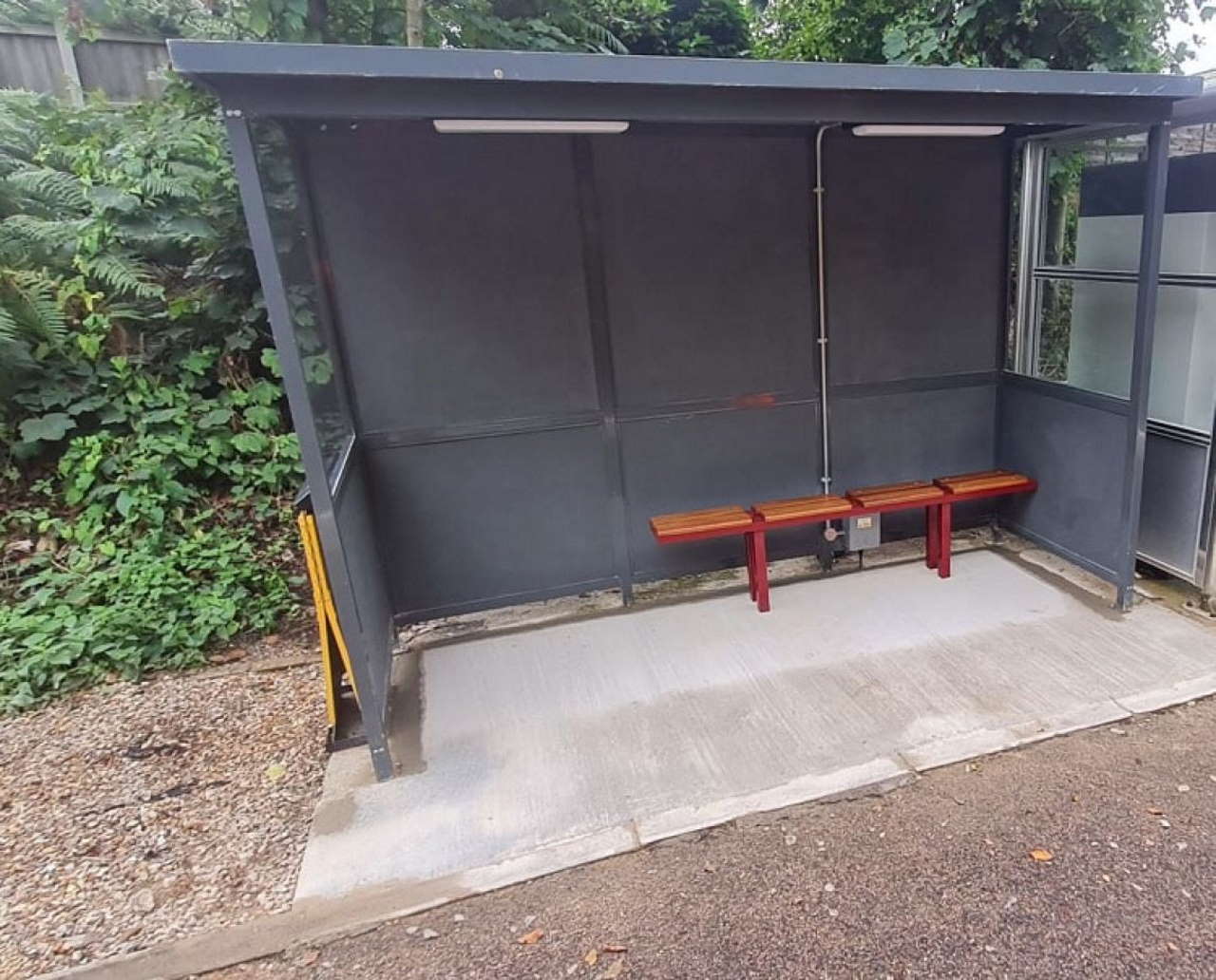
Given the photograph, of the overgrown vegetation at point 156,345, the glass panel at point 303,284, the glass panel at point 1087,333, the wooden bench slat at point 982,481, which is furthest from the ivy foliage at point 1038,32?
the glass panel at point 303,284

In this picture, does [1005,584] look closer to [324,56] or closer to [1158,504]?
[1158,504]

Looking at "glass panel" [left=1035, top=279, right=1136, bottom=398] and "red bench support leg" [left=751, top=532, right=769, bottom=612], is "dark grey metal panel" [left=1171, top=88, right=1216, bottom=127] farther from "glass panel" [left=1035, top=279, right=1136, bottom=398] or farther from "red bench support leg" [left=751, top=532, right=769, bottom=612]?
"red bench support leg" [left=751, top=532, right=769, bottom=612]

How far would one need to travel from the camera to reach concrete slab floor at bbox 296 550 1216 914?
90.2 inches

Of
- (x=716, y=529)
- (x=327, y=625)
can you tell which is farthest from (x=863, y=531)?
(x=327, y=625)

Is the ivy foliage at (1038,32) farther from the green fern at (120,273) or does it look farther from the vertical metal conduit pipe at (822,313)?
the green fern at (120,273)

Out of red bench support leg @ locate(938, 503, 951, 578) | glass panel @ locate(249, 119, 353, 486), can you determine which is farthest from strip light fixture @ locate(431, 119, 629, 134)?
red bench support leg @ locate(938, 503, 951, 578)

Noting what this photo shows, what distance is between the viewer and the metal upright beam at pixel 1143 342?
288cm

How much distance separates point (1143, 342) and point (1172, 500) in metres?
0.83

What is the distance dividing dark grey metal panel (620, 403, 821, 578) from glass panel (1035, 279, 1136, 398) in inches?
49.4

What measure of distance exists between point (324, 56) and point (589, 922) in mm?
2383

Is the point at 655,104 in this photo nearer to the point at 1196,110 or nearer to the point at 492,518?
the point at 492,518

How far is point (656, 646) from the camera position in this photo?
132 inches

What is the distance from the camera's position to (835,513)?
364 cm

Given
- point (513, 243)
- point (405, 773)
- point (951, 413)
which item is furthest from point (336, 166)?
point (951, 413)
